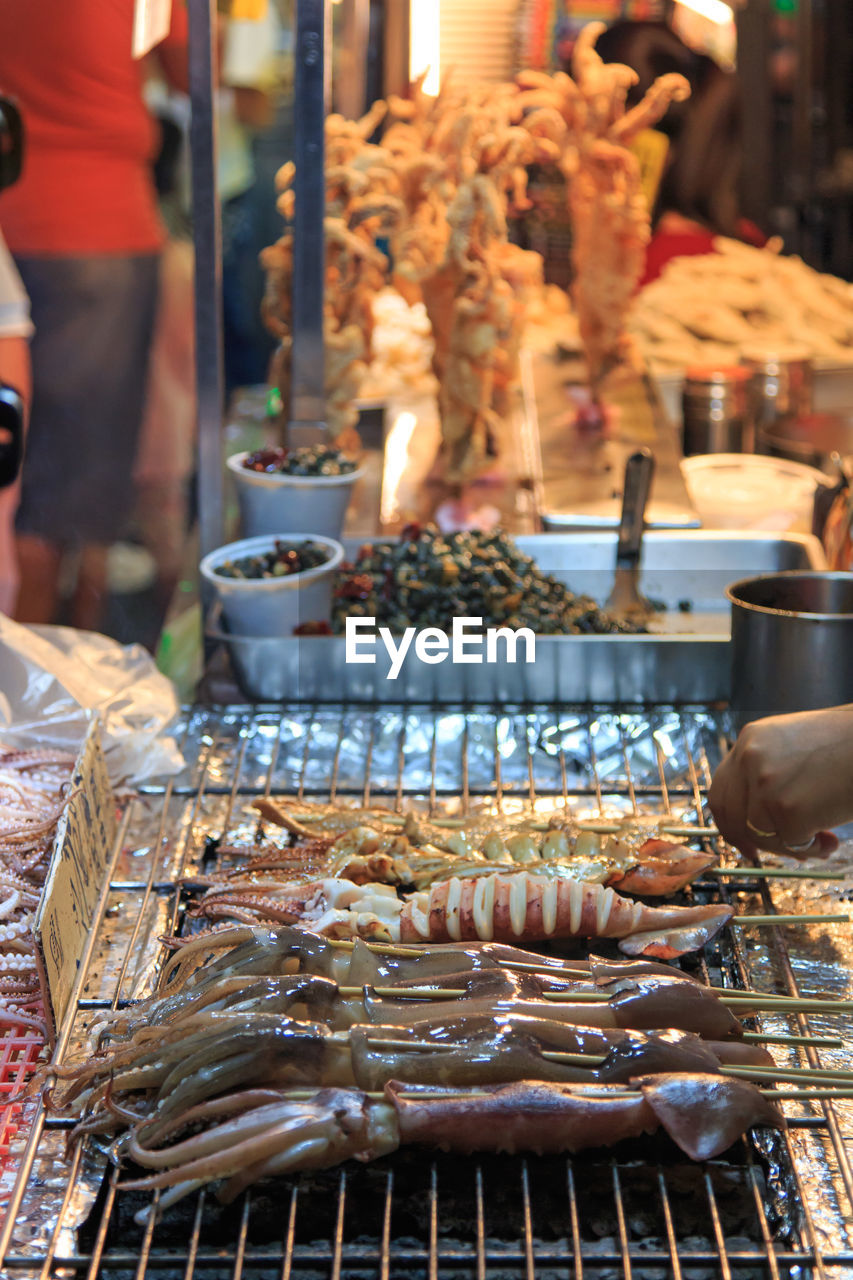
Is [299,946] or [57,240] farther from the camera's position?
[57,240]

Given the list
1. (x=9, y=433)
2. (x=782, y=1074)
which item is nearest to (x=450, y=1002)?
(x=782, y=1074)

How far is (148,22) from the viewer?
2.98 meters

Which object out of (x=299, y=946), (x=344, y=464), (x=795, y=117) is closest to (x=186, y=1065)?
(x=299, y=946)

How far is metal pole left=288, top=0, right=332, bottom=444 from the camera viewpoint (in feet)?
10.9

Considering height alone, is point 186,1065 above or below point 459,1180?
above

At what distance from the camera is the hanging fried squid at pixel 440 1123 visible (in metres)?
1.57

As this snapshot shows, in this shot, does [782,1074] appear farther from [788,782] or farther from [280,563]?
[280,563]

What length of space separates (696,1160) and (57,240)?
5.03 metres

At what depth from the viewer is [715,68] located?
845 centimetres

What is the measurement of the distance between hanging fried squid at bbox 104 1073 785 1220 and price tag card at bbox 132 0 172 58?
239 centimetres

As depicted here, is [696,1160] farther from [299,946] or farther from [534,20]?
[534,20]

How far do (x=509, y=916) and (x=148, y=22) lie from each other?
7.45 ft

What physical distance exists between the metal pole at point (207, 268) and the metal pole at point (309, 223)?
0.30 meters

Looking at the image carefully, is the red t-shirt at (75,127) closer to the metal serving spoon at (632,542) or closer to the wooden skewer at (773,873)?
the metal serving spoon at (632,542)
